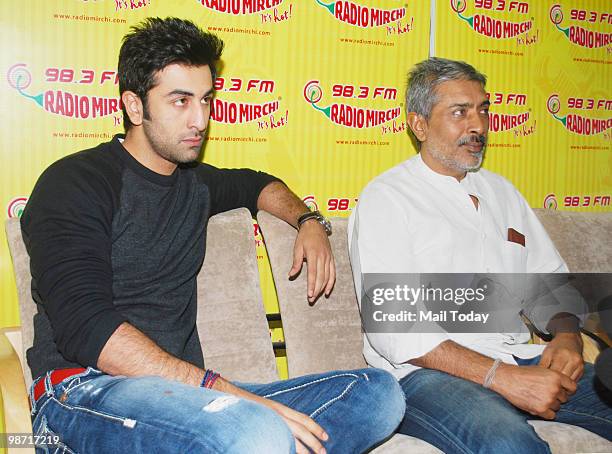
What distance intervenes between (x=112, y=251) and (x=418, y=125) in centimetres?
124

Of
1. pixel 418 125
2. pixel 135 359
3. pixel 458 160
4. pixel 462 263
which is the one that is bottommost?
pixel 135 359

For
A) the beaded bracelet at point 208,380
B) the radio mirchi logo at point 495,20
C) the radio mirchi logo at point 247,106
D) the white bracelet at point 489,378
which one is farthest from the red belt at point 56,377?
the radio mirchi logo at point 495,20

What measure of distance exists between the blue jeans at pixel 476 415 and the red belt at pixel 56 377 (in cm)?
94

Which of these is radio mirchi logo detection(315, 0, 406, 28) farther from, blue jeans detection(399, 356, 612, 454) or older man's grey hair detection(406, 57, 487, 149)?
blue jeans detection(399, 356, 612, 454)

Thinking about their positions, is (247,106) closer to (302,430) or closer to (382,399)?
(382,399)

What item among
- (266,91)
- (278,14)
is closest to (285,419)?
(266,91)

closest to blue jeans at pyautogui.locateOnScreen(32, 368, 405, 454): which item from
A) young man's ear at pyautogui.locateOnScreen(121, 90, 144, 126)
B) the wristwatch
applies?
the wristwatch

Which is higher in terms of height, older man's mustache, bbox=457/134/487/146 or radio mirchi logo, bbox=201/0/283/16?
radio mirchi logo, bbox=201/0/283/16

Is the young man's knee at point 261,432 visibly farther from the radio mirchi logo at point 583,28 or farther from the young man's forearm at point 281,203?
the radio mirchi logo at point 583,28

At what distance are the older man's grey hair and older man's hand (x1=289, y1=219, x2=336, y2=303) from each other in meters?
0.65

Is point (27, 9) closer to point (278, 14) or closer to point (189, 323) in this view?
point (278, 14)

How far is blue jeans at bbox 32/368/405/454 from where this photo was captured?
4.33 ft

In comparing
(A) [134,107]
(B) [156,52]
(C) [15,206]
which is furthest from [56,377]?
(C) [15,206]

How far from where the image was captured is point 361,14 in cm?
336
